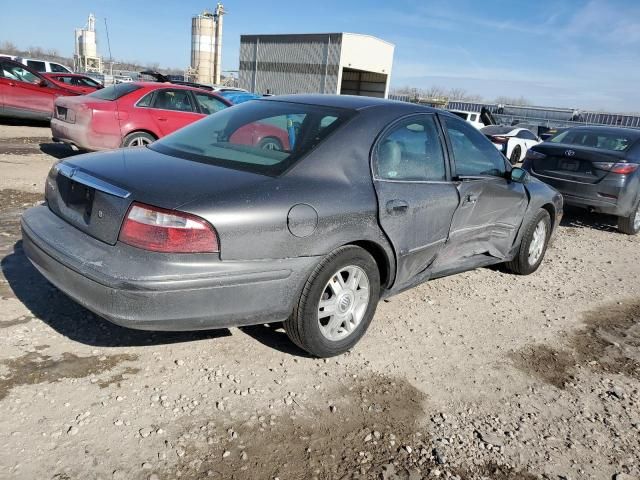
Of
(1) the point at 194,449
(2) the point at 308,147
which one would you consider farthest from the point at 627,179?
(1) the point at 194,449

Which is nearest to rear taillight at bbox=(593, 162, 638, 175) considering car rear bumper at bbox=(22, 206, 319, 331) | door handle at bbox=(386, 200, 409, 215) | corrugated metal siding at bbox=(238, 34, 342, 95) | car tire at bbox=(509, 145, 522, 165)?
door handle at bbox=(386, 200, 409, 215)

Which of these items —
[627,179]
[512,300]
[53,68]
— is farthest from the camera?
[53,68]

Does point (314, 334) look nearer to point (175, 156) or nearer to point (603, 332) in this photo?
point (175, 156)

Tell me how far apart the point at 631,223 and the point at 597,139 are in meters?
1.38

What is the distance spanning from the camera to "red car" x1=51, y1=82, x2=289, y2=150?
8.00 metres

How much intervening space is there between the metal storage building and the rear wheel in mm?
41430

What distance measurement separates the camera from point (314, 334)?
3.11 metres

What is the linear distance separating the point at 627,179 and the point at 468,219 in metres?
4.45

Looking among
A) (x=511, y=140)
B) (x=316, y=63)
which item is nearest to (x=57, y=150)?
(x=511, y=140)

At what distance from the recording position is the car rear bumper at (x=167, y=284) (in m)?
2.55

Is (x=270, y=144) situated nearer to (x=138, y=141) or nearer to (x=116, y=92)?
(x=138, y=141)

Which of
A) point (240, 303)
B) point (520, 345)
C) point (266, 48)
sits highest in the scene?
point (266, 48)

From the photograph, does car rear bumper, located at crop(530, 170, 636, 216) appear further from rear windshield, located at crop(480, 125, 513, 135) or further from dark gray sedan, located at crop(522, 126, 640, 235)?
rear windshield, located at crop(480, 125, 513, 135)

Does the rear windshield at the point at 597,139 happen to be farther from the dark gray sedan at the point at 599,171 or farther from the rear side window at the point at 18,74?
the rear side window at the point at 18,74
